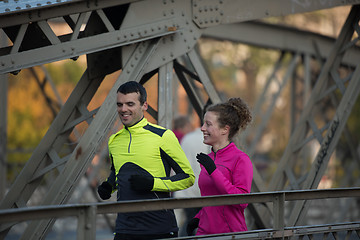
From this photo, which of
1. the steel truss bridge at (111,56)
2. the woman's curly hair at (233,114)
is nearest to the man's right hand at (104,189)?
the steel truss bridge at (111,56)

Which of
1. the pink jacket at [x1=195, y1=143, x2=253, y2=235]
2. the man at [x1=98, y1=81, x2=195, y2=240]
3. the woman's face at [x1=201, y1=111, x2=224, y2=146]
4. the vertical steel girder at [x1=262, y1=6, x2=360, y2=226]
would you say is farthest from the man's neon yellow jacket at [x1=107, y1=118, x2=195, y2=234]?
the vertical steel girder at [x1=262, y1=6, x2=360, y2=226]

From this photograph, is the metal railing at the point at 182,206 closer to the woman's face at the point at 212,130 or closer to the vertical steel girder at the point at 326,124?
the woman's face at the point at 212,130

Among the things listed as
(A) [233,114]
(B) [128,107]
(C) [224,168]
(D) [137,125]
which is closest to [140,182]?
(D) [137,125]

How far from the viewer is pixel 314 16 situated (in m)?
28.1

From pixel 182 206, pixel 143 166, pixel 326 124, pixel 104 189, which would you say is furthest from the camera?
pixel 326 124

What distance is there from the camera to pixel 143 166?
4445 millimetres

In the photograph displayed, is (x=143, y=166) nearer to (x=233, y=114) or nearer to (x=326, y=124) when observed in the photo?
(x=233, y=114)

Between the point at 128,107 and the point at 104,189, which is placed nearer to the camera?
the point at 128,107

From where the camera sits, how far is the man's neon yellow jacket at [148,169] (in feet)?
14.3

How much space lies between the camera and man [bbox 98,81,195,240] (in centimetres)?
435

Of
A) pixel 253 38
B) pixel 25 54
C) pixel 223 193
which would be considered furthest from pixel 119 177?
pixel 253 38

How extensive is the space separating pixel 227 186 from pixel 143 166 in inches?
25.5

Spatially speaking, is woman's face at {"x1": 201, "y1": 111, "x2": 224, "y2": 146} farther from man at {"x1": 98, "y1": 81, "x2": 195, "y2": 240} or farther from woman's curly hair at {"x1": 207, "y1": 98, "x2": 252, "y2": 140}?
man at {"x1": 98, "y1": 81, "x2": 195, "y2": 240}

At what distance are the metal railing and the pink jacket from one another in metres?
0.16
